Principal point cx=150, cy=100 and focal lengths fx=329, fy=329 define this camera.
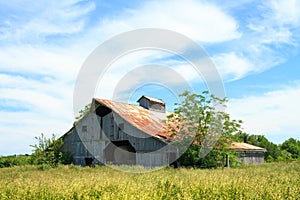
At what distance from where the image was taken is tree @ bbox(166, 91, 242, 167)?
83.1 ft

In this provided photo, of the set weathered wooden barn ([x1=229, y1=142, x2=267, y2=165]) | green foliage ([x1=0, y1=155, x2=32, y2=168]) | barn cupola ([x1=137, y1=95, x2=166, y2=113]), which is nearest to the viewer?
weathered wooden barn ([x1=229, y1=142, x2=267, y2=165])

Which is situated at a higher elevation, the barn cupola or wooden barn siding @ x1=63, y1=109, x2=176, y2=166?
the barn cupola

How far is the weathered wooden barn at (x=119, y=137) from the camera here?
86.3ft

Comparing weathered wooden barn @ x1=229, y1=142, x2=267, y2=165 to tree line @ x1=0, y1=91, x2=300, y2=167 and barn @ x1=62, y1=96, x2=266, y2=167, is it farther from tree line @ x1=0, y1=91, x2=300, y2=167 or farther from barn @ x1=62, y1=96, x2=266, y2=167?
tree line @ x1=0, y1=91, x2=300, y2=167

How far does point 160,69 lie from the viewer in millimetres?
24484

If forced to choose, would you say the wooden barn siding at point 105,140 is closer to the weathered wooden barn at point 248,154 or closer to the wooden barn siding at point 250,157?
the weathered wooden barn at point 248,154

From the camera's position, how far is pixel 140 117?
3000 centimetres

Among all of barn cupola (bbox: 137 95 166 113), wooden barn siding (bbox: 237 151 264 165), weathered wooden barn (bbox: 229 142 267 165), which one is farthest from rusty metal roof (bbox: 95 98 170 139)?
wooden barn siding (bbox: 237 151 264 165)

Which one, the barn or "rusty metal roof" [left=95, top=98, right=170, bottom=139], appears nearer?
the barn

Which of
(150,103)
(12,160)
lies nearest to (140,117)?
(150,103)

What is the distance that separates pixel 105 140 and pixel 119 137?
1.94 metres

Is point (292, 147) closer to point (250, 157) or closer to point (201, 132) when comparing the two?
point (250, 157)

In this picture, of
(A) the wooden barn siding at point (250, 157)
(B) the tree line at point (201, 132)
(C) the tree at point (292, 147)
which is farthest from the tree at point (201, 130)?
(C) the tree at point (292, 147)

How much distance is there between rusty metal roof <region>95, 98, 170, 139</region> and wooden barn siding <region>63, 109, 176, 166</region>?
18.0 inches
